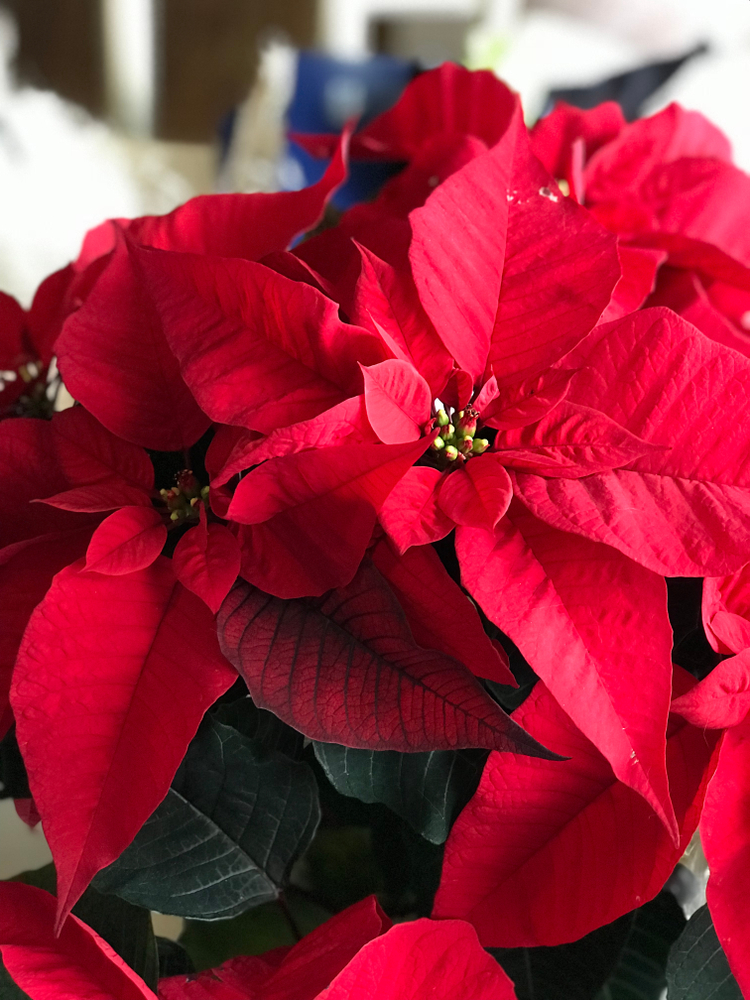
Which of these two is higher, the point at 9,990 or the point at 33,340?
the point at 33,340

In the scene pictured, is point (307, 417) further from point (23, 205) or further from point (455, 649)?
point (23, 205)

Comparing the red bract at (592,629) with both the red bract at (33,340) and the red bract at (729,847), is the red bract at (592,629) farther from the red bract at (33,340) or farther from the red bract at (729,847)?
the red bract at (33,340)

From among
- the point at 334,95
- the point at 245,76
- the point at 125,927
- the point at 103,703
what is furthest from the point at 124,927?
the point at 245,76

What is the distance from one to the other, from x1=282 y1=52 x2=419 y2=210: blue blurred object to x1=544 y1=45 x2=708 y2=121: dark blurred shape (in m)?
0.18

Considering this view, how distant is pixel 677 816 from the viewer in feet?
0.75

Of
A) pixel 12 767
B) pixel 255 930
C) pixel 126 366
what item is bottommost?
pixel 255 930

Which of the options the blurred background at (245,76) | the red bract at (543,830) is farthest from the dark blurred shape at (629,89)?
the red bract at (543,830)

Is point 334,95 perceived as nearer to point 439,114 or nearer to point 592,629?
point 439,114

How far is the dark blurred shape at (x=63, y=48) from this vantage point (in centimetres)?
149

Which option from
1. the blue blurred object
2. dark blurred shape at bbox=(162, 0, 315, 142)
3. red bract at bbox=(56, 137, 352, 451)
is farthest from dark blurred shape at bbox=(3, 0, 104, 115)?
red bract at bbox=(56, 137, 352, 451)

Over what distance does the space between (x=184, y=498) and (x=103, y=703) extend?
70 mm

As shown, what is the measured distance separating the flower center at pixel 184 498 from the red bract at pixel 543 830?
0.36 ft

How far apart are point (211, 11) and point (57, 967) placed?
169 centimetres

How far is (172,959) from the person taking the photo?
31 cm
